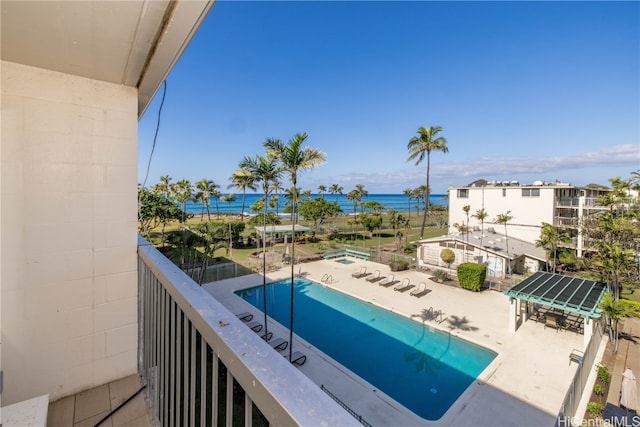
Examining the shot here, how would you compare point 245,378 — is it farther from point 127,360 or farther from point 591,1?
point 591,1

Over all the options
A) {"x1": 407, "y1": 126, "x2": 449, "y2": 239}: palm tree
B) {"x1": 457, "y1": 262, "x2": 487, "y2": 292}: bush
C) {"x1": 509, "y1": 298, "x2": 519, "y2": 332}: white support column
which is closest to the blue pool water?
{"x1": 509, "y1": 298, "x2": 519, "y2": 332}: white support column

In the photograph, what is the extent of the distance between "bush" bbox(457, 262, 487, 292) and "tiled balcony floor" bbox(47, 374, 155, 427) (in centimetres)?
1348

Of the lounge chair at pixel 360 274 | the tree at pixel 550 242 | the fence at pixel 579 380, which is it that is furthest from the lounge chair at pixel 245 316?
the tree at pixel 550 242

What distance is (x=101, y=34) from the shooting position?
1.36 meters

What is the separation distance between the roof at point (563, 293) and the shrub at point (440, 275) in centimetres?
401

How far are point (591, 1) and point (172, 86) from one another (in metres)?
16.4

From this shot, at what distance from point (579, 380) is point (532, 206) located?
17.4 meters

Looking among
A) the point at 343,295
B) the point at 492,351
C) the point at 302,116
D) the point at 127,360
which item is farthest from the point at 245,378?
the point at 302,116

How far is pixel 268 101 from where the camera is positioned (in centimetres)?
2720

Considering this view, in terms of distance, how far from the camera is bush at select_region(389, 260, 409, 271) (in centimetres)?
1575

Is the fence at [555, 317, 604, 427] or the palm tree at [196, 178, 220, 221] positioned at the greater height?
the palm tree at [196, 178, 220, 221]

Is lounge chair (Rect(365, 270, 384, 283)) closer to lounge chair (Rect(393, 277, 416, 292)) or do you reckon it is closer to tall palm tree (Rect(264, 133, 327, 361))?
lounge chair (Rect(393, 277, 416, 292))

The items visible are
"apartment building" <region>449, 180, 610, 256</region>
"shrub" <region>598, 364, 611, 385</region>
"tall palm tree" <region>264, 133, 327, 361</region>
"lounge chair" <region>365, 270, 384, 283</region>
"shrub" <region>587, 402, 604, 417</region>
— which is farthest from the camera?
"apartment building" <region>449, 180, 610, 256</region>

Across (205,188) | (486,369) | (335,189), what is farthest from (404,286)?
(335,189)
